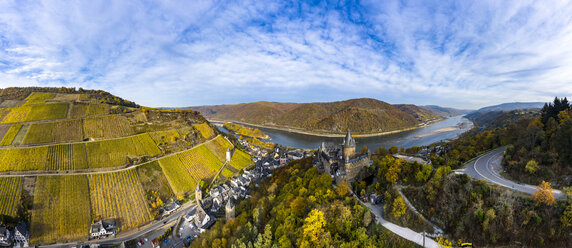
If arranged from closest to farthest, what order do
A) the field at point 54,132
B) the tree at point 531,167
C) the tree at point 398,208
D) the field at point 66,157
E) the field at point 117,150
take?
the tree at point 531,167, the tree at point 398,208, the field at point 66,157, the field at point 117,150, the field at point 54,132

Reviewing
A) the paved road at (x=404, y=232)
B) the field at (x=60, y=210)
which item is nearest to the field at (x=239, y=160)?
the field at (x=60, y=210)

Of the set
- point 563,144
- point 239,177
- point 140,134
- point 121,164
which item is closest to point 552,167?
point 563,144

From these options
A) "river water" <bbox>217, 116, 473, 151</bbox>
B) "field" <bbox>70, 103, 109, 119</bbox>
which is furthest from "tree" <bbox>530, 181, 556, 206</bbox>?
"field" <bbox>70, 103, 109, 119</bbox>

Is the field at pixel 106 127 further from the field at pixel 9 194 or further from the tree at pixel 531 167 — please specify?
the tree at pixel 531 167

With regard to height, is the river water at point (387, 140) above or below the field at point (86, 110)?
below

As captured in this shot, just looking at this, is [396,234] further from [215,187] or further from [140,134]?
[140,134]

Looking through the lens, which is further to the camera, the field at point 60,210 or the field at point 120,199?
the field at point 120,199

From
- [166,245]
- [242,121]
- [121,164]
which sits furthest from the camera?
[242,121]

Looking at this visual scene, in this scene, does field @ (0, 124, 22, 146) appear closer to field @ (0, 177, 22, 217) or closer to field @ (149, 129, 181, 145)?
field @ (0, 177, 22, 217)
